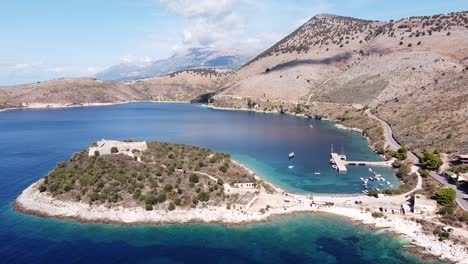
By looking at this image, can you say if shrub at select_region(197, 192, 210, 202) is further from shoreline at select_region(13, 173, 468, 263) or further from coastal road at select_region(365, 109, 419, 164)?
coastal road at select_region(365, 109, 419, 164)

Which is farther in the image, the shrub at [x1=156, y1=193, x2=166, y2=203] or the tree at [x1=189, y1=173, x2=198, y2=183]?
the tree at [x1=189, y1=173, x2=198, y2=183]

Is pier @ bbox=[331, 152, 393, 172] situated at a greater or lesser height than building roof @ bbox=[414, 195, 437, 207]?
lesser

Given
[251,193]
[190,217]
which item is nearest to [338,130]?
[251,193]

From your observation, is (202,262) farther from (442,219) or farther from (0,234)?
(442,219)

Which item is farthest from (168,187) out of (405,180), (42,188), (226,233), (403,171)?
(403,171)

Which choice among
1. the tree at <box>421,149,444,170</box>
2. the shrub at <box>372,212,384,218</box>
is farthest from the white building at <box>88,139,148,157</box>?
the tree at <box>421,149,444,170</box>
